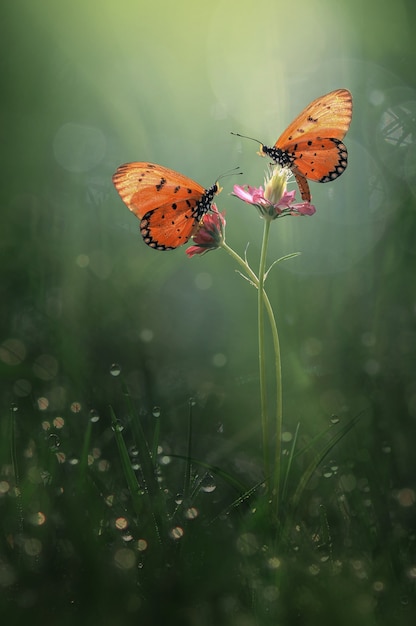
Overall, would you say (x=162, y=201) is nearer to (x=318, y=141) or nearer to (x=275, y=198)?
(x=275, y=198)

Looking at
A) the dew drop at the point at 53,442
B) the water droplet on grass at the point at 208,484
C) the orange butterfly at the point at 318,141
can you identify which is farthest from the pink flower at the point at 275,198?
the dew drop at the point at 53,442

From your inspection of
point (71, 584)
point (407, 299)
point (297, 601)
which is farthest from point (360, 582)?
point (407, 299)

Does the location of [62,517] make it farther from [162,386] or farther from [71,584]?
[162,386]

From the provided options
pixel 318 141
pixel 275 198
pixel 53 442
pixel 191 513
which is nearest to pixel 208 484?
pixel 191 513

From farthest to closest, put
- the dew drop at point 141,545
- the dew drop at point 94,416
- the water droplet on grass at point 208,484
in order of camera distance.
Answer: the dew drop at point 94,416 < the water droplet on grass at point 208,484 < the dew drop at point 141,545

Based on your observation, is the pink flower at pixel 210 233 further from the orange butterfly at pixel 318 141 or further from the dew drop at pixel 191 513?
the dew drop at pixel 191 513
